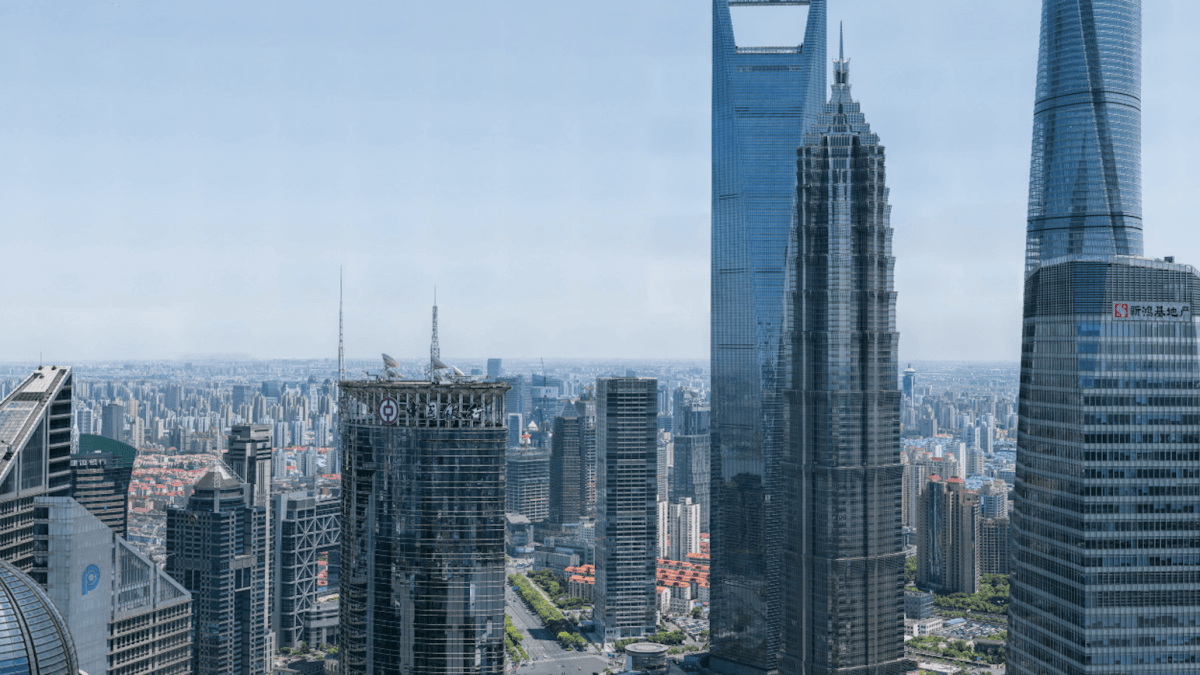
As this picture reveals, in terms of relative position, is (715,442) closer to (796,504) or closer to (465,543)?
(796,504)

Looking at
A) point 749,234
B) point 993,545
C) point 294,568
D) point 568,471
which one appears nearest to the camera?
point 294,568

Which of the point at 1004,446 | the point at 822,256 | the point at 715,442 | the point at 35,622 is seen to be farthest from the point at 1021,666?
the point at 1004,446

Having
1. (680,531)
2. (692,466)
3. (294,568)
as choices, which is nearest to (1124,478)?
(294,568)

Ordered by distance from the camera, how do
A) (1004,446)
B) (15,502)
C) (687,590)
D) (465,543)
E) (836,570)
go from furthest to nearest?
(1004,446) → (687,590) → (836,570) → (15,502) → (465,543)

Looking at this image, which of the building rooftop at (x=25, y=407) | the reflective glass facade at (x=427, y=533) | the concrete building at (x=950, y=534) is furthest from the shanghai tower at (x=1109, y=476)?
the concrete building at (x=950, y=534)

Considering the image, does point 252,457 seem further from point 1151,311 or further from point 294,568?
point 1151,311

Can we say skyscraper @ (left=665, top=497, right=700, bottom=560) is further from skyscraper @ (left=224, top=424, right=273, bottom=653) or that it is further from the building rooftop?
the building rooftop

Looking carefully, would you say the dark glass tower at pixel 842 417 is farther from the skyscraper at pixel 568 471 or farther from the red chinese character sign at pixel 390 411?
the skyscraper at pixel 568 471
